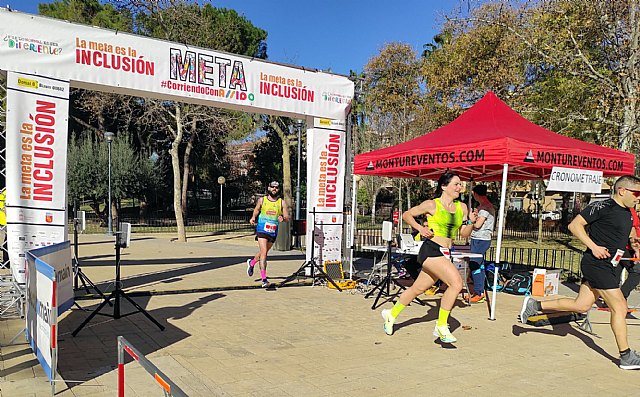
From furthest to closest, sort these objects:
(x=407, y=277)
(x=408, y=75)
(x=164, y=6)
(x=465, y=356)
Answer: (x=408, y=75)
(x=164, y=6)
(x=407, y=277)
(x=465, y=356)

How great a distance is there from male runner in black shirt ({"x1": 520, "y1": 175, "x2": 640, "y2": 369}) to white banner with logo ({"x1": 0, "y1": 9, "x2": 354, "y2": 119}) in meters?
5.59

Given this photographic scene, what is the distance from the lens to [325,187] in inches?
382

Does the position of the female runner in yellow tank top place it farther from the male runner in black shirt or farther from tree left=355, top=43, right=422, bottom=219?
tree left=355, top=43, right=422, bottom=219

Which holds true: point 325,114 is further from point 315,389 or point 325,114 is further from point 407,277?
point 315,389

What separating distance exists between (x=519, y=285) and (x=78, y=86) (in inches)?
317

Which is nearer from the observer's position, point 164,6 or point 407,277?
point 407,277

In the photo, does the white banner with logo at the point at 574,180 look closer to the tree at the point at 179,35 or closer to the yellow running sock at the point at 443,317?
the yellow running sock at the point at 443,317

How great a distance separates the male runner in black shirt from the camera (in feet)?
16.1

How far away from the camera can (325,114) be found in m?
9.67

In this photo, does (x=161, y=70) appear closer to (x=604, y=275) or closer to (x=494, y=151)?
(x=494, y=151)

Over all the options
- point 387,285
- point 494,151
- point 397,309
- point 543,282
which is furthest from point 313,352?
point 543,282

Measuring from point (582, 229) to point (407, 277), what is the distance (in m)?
4.78

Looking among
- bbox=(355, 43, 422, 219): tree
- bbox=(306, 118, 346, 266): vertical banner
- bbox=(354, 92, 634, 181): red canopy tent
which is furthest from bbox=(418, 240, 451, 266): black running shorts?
bbox=(355, 43, 422, 219): tree

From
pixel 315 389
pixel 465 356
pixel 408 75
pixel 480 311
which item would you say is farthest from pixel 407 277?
pixel 408 75
